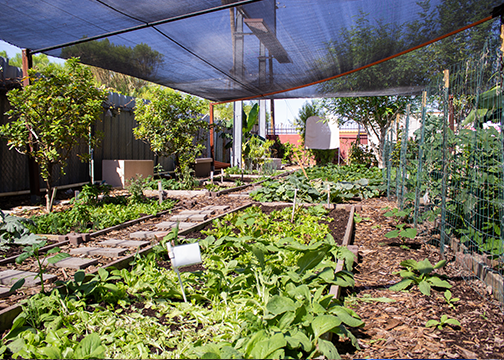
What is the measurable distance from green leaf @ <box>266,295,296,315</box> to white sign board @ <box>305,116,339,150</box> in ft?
45.8

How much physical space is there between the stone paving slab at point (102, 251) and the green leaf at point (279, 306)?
2.27 m

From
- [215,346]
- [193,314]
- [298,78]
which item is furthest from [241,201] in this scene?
[215,346]

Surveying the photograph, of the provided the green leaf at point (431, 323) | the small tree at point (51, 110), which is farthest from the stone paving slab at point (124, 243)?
the green leaf at point (431, 323)

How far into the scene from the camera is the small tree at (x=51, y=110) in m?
5.32

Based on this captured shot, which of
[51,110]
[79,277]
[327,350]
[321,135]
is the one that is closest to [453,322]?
[327,350]

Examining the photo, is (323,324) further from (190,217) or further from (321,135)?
(321,135)

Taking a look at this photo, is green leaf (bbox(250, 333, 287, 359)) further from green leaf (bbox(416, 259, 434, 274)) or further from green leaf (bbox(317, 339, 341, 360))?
green leaf (bbox(416, 259, 434, 274))

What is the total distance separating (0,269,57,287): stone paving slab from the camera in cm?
264

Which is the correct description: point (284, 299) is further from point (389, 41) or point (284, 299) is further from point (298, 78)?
point (298, 78)

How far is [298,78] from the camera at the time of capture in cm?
710

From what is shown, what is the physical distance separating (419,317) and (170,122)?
25.5 ft

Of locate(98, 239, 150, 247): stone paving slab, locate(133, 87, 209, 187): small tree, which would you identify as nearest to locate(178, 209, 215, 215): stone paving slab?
locate(98, 239, 150, 247): stone paving slab

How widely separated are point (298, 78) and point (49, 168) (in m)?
4.90

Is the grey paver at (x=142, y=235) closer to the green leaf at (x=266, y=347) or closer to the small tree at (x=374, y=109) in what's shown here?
the green leaf at (x=266, y=347)
